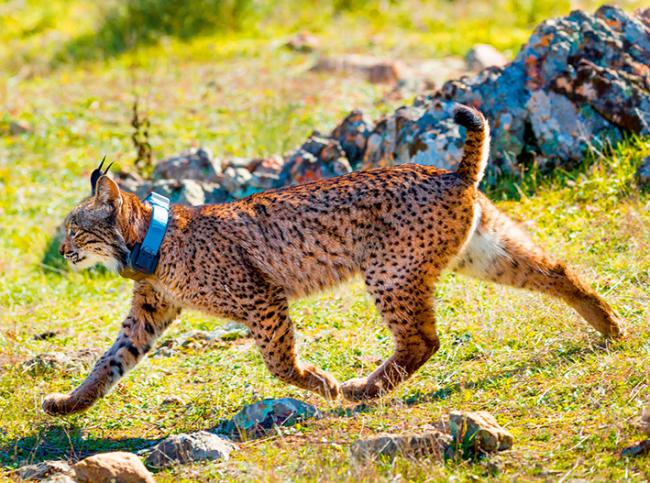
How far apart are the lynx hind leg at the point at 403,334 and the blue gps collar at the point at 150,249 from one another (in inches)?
55.3

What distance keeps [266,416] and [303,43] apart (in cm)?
1089

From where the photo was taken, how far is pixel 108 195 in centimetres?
695

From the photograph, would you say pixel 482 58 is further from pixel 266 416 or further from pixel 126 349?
pixel 266 416

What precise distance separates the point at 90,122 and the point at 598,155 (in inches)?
283

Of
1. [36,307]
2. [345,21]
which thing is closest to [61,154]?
[36,307]

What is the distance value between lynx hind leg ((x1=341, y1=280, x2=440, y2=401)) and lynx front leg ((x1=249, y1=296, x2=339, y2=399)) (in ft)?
0.56

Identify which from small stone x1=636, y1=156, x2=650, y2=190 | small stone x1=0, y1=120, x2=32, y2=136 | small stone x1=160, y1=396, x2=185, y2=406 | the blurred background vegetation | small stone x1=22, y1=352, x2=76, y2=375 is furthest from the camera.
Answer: the blurred background vegetation

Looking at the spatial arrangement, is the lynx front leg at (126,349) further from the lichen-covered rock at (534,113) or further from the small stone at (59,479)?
the lichen-covered rock at (534,113)

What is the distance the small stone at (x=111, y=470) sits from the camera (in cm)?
531

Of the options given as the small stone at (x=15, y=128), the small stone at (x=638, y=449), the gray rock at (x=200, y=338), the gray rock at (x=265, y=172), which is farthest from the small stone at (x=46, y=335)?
the small stone at (x=15, y=128)

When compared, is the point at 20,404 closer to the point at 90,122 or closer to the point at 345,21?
the point at 90,122

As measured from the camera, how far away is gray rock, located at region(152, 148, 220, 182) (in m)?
10.9

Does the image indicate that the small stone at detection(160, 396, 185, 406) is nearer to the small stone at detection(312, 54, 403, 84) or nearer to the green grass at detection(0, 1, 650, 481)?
the green grass at detection(0, 1, 650, 481)

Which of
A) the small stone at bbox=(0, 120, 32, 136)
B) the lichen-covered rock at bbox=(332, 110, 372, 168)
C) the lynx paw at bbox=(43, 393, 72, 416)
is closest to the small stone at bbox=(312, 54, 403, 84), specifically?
the lichen-covered rock at bbox=(332, 110, 372, 168)
